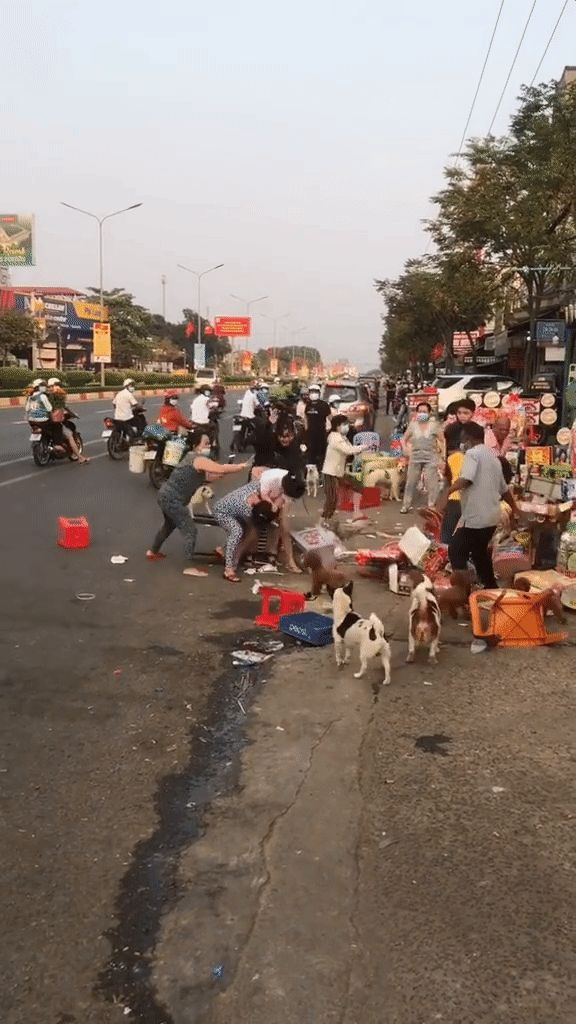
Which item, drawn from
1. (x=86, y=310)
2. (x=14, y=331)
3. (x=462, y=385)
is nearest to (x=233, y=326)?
(x=86, y=310)

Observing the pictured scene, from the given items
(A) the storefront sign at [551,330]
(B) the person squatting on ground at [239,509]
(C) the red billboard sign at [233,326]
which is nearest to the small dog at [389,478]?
(B) the person squatting on ground at [239,509]

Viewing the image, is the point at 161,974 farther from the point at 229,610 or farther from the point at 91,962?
the point at 229,610

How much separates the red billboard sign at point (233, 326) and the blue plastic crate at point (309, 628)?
4302 inches

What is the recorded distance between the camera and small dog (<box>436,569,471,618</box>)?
7.08 meters

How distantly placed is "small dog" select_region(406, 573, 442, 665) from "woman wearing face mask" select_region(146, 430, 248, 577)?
9.81 ft

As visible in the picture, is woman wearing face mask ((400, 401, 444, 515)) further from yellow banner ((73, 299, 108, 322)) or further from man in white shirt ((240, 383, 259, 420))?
yellow banner ((73, 299, 108, 322))

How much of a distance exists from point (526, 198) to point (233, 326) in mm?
93431

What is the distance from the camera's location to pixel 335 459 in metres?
11.9

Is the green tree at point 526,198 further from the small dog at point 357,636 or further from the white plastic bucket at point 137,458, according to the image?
the small dog at point 357,636

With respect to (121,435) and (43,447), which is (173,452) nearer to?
(43,447)

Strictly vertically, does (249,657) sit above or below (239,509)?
below

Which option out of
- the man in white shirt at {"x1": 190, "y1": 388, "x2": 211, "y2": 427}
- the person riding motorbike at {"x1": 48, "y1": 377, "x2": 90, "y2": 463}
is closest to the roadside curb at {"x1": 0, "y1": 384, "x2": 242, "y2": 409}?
the man in white shirt at {"x1": 190, "y1": 388, "x2": 211, "y2": 427}

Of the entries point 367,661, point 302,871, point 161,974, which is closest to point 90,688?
point 367,661

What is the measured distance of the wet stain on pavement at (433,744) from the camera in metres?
4.65
